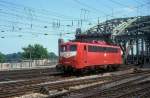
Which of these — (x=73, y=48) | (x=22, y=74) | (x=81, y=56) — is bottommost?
(x=22, y=74)

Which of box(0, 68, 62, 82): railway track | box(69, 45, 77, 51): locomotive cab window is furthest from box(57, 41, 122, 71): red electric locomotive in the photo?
box(0, 68, 62, 82): railway track

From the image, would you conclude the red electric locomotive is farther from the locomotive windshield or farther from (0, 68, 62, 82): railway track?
(0, 68, 62, 82): railway track

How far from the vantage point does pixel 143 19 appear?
7138cm

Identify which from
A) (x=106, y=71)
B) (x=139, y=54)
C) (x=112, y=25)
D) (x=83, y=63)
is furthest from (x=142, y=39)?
(x=83, y=63)

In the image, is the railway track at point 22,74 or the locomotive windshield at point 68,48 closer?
the railway track at point 22,74

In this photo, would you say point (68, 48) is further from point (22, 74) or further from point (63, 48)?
point (22, 74)

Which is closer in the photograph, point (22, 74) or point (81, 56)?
point (81, 56)

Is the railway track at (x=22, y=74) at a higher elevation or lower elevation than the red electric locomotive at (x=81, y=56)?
lower

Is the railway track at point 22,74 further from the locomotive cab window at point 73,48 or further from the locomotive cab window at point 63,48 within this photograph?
the locomotive cab window at point 73,48

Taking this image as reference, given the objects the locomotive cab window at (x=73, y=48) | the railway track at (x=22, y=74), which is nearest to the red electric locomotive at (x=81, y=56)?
the locomotive cab window at (x=73, y=48)

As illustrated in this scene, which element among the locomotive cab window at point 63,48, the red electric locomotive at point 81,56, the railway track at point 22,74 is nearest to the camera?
the railway track at point 22,74

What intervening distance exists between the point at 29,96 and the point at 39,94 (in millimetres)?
912

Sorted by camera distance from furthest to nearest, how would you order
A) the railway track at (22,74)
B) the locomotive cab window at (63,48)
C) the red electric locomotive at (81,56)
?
the locomotive cab window at (63,48), the red electric locomotive at (81,56), the railway track at (22,74)

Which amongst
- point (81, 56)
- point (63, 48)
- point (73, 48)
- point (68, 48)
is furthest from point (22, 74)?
point (81, 56)
